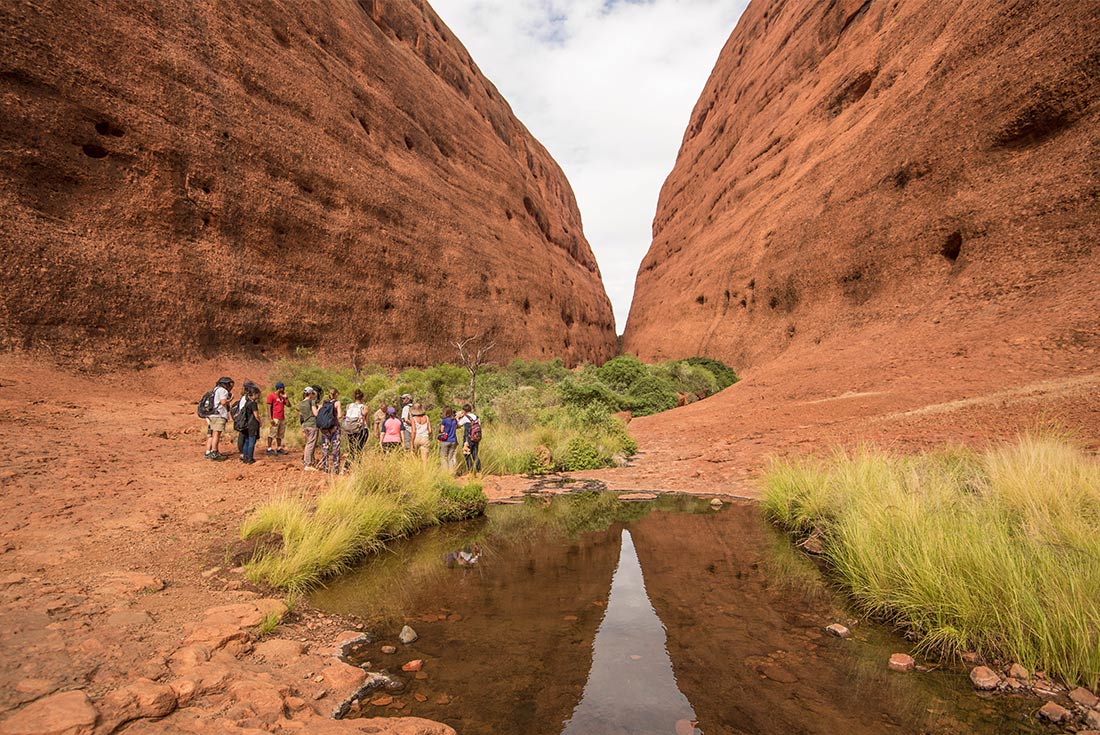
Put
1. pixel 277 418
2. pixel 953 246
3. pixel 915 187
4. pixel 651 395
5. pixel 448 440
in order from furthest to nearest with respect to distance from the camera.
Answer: pixel 651 395 < pixel 915 187 < pixel 953 246 < pixel 277 418 < pixel 448 440

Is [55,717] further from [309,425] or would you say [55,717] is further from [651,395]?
[651,395]

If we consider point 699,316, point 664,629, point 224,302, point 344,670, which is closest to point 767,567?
point 664,629

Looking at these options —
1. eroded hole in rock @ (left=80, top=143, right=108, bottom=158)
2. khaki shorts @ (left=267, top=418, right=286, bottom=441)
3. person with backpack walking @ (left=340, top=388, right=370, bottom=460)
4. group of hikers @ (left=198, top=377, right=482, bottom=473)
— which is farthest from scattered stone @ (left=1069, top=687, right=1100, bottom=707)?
eroded hole in rock @ (left=80, top=143, right=108, bottom=158)

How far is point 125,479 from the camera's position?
6.86m

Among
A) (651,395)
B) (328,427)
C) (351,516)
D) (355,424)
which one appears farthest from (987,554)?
(651,395)

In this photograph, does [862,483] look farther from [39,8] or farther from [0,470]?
[39,8]

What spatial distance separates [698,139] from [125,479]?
2004 inches

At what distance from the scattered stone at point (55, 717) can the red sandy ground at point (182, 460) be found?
12 centimetres

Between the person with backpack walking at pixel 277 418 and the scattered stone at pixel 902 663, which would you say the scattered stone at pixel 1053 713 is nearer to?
the scattered stone at pixel 902 663

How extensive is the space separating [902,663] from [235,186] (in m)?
21.1

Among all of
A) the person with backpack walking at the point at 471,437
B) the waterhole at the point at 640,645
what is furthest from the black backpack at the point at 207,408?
the waterhole at the point at 640,645

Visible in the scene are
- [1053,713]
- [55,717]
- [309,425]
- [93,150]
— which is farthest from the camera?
[93,150]

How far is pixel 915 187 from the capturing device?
55.9 ft

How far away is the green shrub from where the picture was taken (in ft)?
68.6
